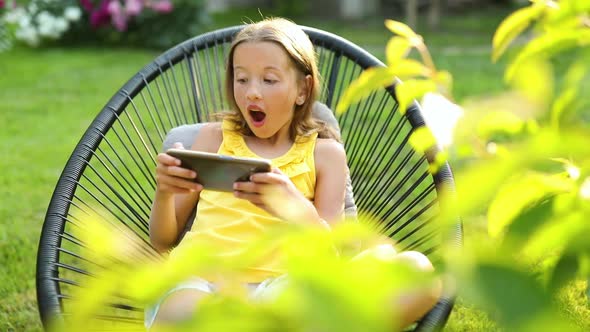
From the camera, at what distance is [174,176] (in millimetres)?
1799

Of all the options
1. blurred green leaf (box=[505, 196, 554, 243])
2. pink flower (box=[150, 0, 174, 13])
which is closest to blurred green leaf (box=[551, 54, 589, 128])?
blurred green leaf (box=[505, 196, 554, 243])

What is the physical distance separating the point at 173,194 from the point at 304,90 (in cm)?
42

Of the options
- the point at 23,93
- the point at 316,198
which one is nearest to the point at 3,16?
the point at 23,93

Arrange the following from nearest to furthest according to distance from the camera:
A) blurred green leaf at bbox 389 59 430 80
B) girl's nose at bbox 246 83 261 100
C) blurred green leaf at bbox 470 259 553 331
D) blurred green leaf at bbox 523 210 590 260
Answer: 1. blurred green leaf at bbox 470 259 553 331
2. blurred green leaf at bbox 523 210 590 260
3. blurred green leaf at bbox 389 59 430 80
4. girl's nose at bbox 246 83 261 100

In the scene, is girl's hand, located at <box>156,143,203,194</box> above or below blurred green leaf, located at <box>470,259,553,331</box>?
above

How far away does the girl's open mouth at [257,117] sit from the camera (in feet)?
6.74

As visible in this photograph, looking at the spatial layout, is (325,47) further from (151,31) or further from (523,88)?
(151,31)

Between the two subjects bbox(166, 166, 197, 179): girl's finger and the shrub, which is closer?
bbox(166, 166, 197, 179): girl's finger


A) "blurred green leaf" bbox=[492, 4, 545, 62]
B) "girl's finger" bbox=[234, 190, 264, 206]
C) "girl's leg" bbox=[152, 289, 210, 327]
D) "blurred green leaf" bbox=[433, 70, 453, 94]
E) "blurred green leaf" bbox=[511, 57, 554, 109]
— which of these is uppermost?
"blurred green leaf" bbox=[492, 4, 545, 62]

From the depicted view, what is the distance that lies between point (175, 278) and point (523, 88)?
386mm

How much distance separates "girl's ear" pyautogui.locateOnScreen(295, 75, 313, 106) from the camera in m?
2.16

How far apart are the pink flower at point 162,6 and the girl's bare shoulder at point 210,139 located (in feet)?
15.5

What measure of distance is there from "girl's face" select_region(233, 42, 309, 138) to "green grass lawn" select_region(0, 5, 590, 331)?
85 centimetres

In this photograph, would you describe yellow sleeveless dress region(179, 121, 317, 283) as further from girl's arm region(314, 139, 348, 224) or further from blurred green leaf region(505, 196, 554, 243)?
blurred green leaf region(505, 196, 554, 243)
